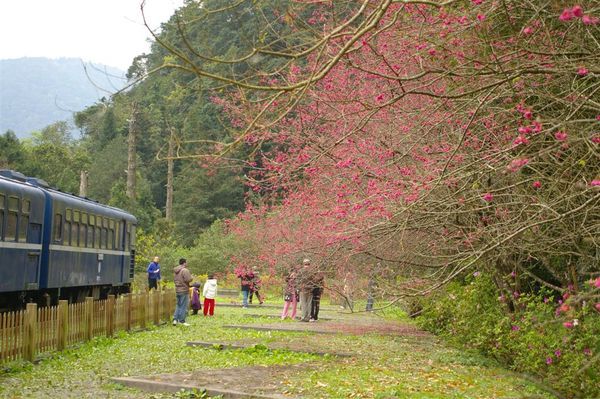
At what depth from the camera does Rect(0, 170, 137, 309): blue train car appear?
16062 mm

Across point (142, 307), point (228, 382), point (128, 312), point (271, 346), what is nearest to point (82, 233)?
point (142, 307)

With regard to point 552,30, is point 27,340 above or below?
below

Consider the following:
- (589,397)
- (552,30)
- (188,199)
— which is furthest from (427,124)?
(188,199)

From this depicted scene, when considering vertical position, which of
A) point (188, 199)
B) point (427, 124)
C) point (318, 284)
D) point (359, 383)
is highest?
point (188, 199)

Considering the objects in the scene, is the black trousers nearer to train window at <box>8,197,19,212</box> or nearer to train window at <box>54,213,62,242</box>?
train window at <box>54,213,62,242</box>

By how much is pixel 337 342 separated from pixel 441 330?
314 centimetres

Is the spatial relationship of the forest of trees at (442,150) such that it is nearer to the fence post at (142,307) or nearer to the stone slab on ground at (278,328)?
the stone slab on ground at (278,328)

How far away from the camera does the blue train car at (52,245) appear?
16.1m

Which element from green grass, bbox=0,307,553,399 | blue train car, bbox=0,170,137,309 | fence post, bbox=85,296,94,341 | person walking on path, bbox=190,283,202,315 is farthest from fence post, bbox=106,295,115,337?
person walking on path, bbox=190,283,202,315

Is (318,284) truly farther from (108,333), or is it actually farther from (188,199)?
(188,199)

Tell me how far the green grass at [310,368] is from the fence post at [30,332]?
23cm

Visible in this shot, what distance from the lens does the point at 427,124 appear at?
10711 millimetres

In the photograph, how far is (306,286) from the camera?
19141 mm

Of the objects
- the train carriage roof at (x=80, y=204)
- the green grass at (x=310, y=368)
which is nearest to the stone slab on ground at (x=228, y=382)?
the green grass at (x=310, y=368)
